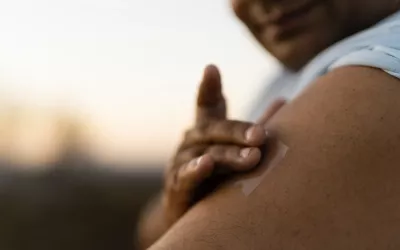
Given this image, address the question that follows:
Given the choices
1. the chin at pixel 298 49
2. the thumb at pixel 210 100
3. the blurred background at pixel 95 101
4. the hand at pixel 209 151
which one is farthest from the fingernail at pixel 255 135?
the blurred background at pixel 95 101

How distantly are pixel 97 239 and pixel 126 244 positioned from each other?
61 mm

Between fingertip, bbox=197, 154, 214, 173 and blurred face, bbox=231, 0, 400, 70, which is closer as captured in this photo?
fingertip, bbox=197, 154, 214, 173

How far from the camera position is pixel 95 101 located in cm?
171

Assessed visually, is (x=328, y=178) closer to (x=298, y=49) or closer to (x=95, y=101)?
(x=298, y=49)

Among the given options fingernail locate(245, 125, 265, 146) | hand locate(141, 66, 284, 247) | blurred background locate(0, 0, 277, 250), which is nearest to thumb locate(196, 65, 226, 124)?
hand locate(141, 66, 284, 247)

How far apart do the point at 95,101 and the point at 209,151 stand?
3.93 feet

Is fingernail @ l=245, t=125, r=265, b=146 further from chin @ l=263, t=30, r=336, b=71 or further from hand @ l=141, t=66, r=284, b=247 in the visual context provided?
chin @ l=263, t=30, r=336, b=71

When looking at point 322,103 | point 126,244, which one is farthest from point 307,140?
point 126,244

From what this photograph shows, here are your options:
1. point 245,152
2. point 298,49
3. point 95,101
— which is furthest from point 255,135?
point 95,101

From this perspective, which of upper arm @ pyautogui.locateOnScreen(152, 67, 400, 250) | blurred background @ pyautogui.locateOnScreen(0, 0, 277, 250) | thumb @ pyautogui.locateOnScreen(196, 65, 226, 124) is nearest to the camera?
upper arm @ pyautogui.locateOnScreen(152, 67, 400, 250)

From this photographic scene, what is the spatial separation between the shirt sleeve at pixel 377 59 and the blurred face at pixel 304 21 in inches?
6.1

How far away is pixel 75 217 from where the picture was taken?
167 cm

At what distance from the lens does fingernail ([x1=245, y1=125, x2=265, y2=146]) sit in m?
0.50

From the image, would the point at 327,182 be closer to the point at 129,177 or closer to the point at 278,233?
the point at 278,233
